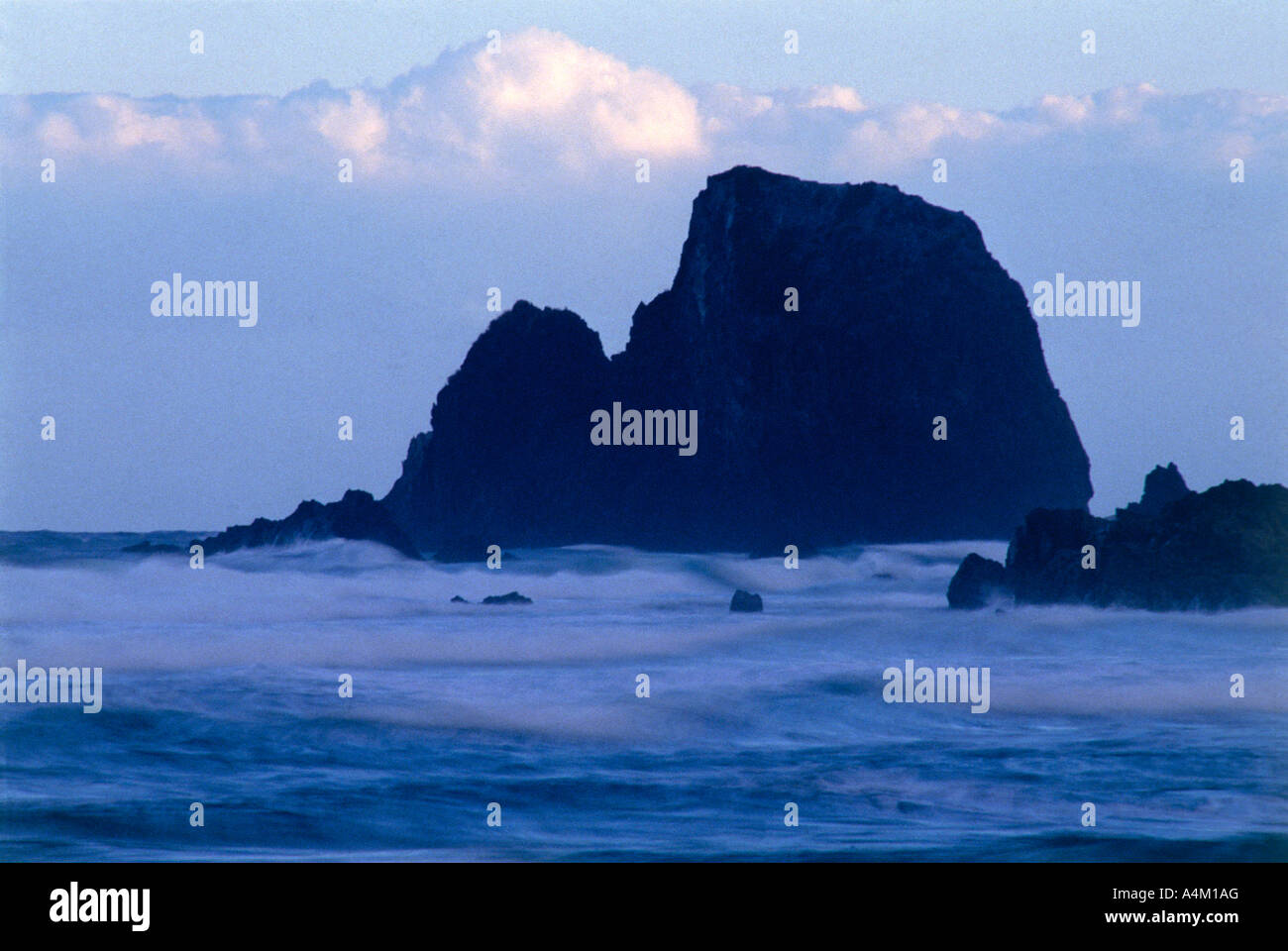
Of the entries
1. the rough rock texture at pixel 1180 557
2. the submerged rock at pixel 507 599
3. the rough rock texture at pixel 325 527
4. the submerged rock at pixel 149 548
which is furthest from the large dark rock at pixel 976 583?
the submerged rock at pixel 149 548

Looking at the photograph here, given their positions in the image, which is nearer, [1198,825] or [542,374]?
[1198,825]

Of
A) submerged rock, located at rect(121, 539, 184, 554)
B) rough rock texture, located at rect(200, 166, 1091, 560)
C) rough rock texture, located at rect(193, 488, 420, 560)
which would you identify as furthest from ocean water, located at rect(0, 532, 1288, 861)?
rough rock texture, located at rect(200, 166, 1091, 560)

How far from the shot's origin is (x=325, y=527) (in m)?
48.0

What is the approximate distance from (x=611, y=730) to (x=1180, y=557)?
1532 centimetres

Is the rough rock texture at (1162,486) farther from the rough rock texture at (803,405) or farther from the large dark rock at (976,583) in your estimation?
the rough rock texture at (803,405)

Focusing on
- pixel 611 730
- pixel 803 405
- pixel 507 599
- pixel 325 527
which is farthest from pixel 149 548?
pixel 803 405

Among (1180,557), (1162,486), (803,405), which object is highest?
(803,405)

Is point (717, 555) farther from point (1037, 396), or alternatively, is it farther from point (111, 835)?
point (111, 835)

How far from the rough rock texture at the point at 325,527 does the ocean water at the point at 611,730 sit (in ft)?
7.03

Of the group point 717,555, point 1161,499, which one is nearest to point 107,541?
point 717,555

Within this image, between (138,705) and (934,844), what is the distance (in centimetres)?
1711

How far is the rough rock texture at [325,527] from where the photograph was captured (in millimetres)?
47969

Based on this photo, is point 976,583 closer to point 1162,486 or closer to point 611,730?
point 1162,486

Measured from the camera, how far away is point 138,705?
1199 inches
